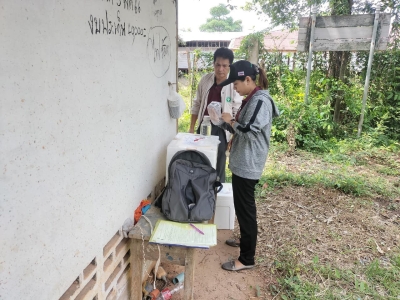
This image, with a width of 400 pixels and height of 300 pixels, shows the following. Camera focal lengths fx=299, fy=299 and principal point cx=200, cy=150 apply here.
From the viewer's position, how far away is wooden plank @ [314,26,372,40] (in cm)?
558

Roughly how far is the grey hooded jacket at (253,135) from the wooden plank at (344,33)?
4.21 meters

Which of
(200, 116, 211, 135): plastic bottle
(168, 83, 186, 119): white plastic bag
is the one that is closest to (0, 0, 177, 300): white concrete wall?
(168, 83, 186, 119): white plastic bag

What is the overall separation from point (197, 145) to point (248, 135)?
56 cm

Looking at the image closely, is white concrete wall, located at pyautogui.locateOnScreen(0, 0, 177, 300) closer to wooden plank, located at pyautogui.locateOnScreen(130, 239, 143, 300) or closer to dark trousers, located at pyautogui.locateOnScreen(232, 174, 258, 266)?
wooden plank, located at pyautogui.locateOnScreen(130, 239, 143, 300)

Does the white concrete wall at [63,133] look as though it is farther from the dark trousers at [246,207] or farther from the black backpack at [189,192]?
the dark trousers at [246,207]

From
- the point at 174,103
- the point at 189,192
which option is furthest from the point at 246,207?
the point at 174,103

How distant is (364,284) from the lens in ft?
7.85

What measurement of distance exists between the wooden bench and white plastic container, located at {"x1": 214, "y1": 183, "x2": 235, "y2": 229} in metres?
1.14

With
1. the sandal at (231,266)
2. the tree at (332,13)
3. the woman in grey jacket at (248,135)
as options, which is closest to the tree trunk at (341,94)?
the tree at (332,13)

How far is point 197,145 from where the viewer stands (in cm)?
269

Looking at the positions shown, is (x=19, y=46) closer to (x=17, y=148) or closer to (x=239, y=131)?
(x=17, y=148)

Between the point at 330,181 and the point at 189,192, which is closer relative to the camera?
the point at 189,192

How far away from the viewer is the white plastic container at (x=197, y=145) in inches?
101

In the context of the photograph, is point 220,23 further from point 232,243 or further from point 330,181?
point 232,243
